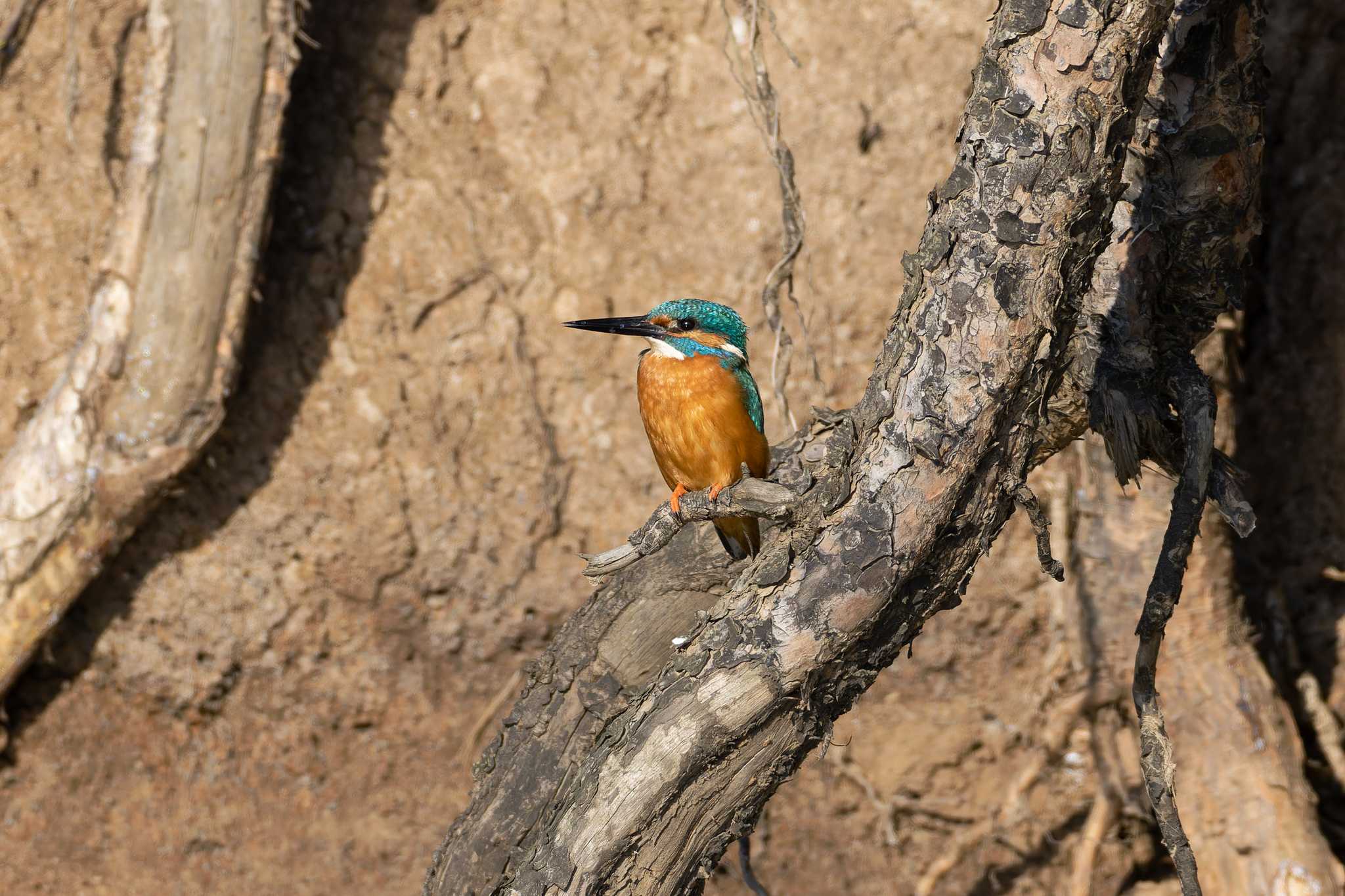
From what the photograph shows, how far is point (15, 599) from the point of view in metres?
3.79

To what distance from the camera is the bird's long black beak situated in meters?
2.43

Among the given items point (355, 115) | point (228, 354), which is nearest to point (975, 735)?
point (228, 354)

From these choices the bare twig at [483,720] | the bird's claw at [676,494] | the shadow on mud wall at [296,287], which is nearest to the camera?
the bird's claw at [676,494]

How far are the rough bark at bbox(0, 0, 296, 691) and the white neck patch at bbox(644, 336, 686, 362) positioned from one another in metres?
2.07

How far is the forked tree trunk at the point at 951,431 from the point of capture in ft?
5.01

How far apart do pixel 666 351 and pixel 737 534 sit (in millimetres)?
576

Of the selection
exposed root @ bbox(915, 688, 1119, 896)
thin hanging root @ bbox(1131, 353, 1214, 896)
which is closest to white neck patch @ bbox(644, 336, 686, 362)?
thin hanging root @ bbox(1131, 353, 1214, 896)

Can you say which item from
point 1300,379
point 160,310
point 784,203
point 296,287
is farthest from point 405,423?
point 1300,379

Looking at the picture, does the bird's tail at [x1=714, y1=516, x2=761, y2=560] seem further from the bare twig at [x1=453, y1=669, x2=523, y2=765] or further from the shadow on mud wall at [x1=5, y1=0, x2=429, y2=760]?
the shadow on mud wall at [x1=5, y1=0, x2=429, y2=760]

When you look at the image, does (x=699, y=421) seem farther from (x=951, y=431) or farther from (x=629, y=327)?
(x=951, y=431)

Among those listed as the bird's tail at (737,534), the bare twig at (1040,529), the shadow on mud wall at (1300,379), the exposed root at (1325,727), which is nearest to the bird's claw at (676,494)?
the bird's tail at (737,534)

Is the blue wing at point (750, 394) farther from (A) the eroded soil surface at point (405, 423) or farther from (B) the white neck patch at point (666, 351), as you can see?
(A) the eroded soil surface at point (405, 423)

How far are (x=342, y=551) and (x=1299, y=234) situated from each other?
4.24 m

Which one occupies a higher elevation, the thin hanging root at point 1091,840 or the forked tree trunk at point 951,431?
the forked tree trunk at point 951,431
